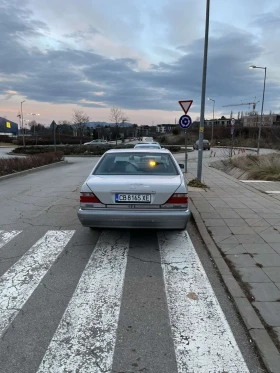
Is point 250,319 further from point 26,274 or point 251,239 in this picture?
point 26,274

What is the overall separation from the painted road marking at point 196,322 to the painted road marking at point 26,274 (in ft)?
5.27

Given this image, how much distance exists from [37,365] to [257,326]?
1.95 m

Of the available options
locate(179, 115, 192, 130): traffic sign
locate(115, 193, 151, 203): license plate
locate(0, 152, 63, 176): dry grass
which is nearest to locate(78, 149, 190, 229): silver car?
locate(115, 193, 151, 203): license plate

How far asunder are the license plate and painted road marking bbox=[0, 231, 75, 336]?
125 centimetres

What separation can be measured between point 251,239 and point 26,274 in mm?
3582

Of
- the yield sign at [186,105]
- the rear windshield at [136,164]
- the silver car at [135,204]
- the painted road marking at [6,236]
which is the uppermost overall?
the yield sign at [186,105]

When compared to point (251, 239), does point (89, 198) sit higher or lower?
higher

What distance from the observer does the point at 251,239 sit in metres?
5.09

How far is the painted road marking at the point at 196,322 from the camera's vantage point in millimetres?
2385

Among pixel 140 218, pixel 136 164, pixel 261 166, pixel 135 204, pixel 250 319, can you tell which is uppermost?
pixel 136 164

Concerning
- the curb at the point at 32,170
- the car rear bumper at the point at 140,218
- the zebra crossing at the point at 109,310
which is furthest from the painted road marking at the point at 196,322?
the curb at the point at 32,170

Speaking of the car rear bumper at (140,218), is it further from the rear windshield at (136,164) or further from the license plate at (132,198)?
the rear windshield at (136,164)

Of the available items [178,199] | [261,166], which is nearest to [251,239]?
[178,199]

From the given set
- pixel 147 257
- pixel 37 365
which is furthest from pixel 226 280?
pixel 37 365
